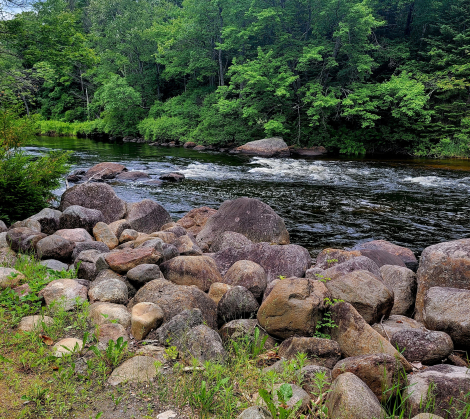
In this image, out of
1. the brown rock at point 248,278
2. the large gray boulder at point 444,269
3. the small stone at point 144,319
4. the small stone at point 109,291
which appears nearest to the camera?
the small stone at point 144,319

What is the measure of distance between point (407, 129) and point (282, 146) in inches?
333

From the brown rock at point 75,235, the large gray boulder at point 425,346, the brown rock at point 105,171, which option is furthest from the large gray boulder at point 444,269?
the brown rock at point 105,171

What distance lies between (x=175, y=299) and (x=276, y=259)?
82.0 inches

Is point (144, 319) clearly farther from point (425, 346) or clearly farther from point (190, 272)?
point (425, 346)

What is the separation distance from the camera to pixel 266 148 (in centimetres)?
2239

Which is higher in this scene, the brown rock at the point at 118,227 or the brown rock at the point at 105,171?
the brown rock at the point at 105,171

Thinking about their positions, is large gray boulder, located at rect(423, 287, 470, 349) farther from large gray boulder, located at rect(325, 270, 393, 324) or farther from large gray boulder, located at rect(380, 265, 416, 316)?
large gray boulder, located at rect(380, 265, 416, 316)

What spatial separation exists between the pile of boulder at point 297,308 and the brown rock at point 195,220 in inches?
108

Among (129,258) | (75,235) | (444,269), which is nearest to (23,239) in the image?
(75,235)

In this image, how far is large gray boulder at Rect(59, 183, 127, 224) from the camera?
816 centimetres

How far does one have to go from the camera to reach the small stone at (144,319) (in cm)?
328

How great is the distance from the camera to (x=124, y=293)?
4.00m

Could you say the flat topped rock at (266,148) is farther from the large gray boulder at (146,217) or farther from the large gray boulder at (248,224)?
the large gray boulder at (248,224)

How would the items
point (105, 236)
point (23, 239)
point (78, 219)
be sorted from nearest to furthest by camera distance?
point (23, 239)
point (105, 236)
point (78, 219)
